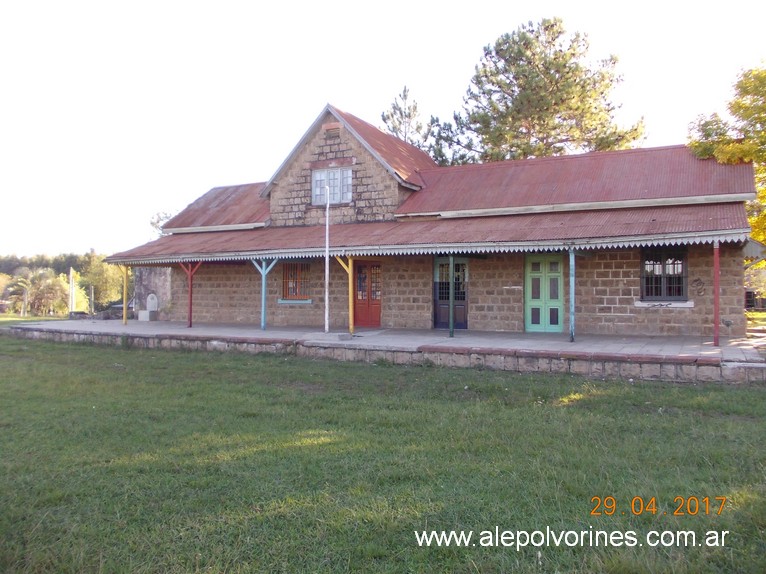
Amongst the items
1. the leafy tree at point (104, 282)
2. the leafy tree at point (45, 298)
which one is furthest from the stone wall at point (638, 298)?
the leafy tree at point (104, 282)

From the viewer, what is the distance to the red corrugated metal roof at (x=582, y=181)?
13773 millimetres

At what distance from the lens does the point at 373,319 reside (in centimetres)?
1728

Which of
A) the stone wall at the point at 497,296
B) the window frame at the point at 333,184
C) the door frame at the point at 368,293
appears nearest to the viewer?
the stone wall at the point at 497,296

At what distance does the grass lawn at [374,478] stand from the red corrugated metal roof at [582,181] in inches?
271

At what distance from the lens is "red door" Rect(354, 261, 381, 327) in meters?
17.2

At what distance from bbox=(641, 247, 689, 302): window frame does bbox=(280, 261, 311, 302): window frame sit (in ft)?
31.1

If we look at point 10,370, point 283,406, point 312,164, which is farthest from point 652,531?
point 312,164

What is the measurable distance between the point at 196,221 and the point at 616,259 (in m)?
14.3

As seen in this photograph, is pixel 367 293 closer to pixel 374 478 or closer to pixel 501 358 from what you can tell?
pixel 501 358

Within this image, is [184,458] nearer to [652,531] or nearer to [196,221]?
[652,531]

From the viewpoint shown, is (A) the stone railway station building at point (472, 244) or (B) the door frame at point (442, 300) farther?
(B) the door frame at point (442, 300)

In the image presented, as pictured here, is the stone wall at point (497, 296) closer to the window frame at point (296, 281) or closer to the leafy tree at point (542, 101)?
the window frame at point (296, 281)

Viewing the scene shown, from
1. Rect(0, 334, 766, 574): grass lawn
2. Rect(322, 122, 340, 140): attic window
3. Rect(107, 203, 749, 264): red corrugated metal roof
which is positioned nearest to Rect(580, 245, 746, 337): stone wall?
Rect(107, 203, 749, 264): red corrugated metal roof

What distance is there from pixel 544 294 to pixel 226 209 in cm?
1215
